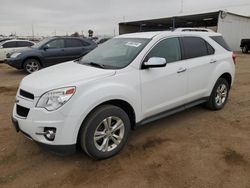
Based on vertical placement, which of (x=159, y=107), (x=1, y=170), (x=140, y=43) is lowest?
(x=1, y=170)

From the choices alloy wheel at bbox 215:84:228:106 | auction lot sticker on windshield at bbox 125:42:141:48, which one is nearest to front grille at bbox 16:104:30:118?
auction lot sticker on windshield at bbox 125:42:141:48

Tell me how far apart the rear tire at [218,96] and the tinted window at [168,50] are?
139cm

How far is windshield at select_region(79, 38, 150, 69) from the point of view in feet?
12.6

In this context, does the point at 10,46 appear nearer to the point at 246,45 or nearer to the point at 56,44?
the point at 56,44

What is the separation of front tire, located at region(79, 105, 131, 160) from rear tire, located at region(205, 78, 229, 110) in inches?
94.8

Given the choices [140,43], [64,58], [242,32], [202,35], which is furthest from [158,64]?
[242,32]

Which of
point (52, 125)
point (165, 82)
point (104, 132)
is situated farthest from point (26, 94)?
point (165, 82)

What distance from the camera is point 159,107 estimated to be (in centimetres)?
408

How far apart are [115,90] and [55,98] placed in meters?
0.79

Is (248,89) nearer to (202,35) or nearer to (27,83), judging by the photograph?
(202,35)

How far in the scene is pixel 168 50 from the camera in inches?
169

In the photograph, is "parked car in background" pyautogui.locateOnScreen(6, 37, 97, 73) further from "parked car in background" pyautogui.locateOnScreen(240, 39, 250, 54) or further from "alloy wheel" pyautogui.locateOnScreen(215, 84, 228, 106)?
"parked car in background" pyautogui.locateOnScreen(240, 39, 250, 54)

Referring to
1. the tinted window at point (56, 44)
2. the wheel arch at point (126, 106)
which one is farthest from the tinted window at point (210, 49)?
the tinted window at point (56, 44)

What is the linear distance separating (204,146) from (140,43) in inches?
74.4
